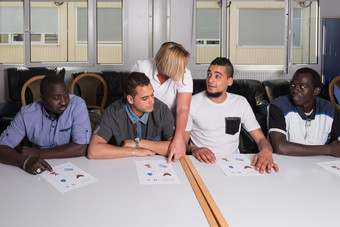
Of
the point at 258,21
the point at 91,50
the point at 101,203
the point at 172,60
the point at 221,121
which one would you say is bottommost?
the point at 101,203

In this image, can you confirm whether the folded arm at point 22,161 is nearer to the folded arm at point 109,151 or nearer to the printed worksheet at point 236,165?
the folded arm at point 109,151

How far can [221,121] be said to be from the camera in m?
2.41

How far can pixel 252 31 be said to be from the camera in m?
17.6

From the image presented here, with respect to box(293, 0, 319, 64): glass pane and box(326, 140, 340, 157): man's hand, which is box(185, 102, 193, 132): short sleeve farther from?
box(293, 0, 319, 64): glass pane

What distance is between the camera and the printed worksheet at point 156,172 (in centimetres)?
164

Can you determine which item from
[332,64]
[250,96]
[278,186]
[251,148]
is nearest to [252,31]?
[332,64]

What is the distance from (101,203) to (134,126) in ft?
2.77

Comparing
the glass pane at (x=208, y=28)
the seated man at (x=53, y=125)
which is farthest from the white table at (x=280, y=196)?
the glass pane at (x=208, y=28)

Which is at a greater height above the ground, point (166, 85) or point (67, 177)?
point (166, 85)

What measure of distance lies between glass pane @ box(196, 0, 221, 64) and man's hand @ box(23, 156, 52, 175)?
4.50 metres

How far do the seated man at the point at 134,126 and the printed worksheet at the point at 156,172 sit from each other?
117 millimetres

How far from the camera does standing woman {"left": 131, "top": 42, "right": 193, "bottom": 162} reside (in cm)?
214

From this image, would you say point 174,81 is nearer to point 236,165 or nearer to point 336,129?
point 236,165

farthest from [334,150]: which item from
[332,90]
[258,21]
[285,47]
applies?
[258,21]
